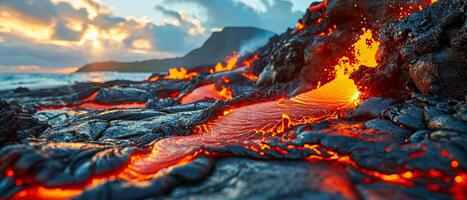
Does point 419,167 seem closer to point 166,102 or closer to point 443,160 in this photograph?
point 443,160

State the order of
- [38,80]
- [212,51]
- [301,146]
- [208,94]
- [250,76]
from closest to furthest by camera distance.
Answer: [301,146]
[208,94]
[250,76]
[38,80]
[212,51]

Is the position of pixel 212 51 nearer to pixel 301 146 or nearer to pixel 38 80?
pixel 38 80

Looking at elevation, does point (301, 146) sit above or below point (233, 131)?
above

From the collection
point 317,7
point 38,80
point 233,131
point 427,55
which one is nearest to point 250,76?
point 317,7

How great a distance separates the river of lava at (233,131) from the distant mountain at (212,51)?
14453 centimetres

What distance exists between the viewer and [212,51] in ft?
569

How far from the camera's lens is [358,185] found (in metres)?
3.54

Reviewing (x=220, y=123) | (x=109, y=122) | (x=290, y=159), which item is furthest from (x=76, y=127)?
(x=290, y=159)

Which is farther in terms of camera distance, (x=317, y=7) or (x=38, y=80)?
(x=38, y=80)

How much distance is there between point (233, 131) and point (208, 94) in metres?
Answer: 13.5

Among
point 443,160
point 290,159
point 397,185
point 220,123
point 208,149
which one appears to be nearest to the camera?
point 397,185

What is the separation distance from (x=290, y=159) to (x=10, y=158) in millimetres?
3638

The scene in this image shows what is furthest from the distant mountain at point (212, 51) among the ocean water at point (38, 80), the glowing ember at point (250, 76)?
the glowing ember at point (250, 76)

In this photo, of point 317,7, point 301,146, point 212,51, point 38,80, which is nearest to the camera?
point 301,146
